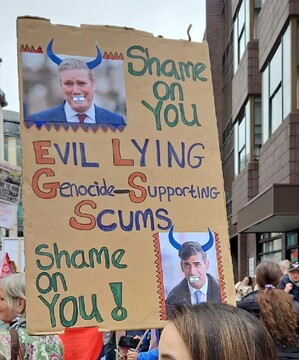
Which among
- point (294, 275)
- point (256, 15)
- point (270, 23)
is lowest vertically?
point (294, 275)

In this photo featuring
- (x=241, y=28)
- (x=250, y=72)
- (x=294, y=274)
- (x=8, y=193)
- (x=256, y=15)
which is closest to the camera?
(x=294, y=274)

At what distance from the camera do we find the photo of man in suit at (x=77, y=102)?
9.75ft

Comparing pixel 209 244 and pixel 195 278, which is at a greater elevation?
pixel 209 244

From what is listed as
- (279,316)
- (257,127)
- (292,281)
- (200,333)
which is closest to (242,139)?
(257,127)

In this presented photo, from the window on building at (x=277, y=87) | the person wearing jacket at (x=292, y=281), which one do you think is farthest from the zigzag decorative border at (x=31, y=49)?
the window on building at (x=277, y=87)

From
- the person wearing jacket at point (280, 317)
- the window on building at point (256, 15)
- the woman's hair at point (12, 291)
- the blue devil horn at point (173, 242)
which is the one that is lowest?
the person wearing jacket at point (280, 317)

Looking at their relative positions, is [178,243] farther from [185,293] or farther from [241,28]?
[241,28]

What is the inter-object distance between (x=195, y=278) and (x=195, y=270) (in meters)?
0.04

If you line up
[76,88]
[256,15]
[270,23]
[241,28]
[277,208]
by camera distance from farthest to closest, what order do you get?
[241,28]
[256,15]
[270,23]
[277,208]
[76,88]

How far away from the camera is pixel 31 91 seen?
295cm

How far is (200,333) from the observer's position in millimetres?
1335

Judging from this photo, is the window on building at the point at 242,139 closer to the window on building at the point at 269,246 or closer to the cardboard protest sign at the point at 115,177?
the window on building at the point at 269,246

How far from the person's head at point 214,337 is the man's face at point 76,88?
1.74 meters

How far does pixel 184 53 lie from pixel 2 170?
6623mm
